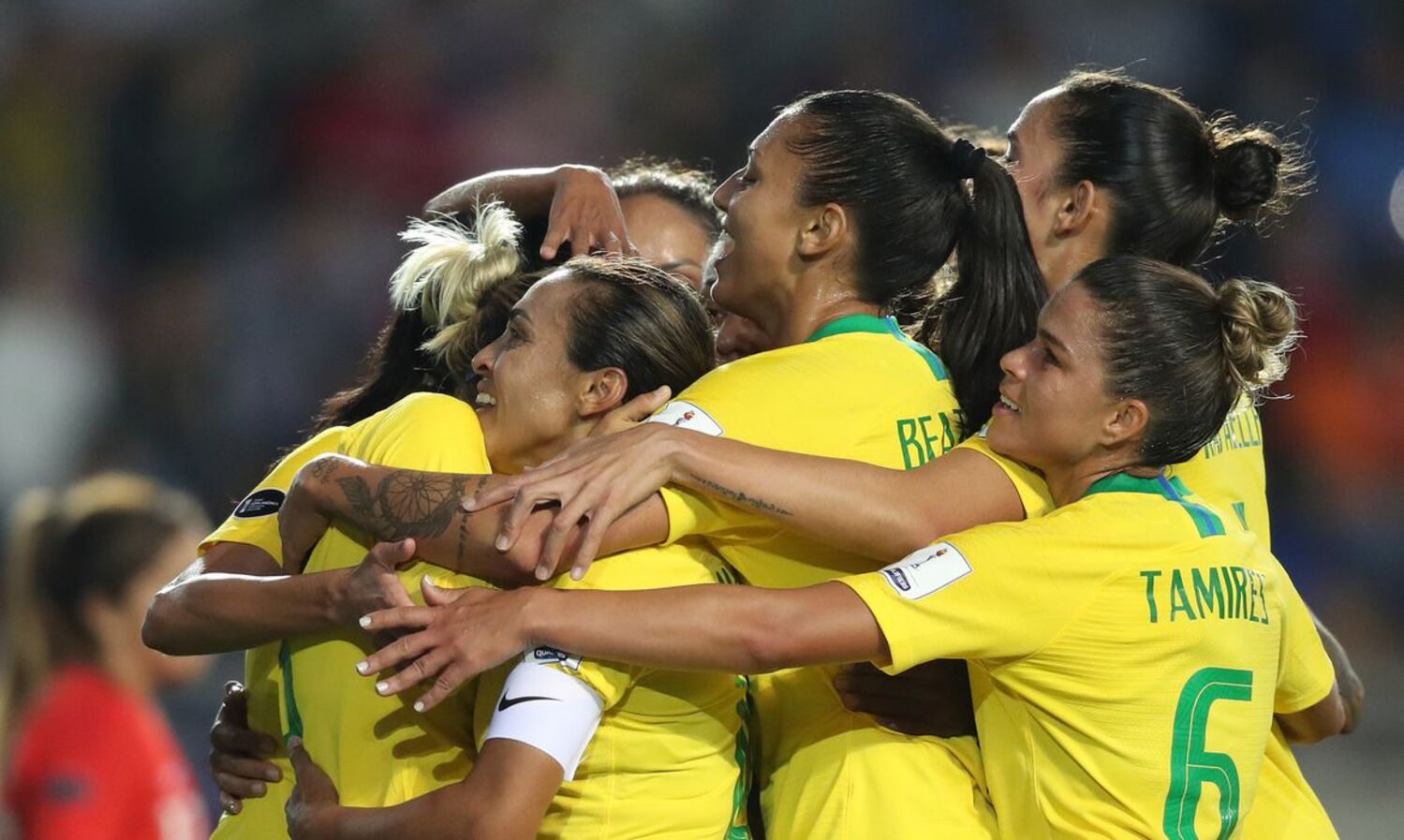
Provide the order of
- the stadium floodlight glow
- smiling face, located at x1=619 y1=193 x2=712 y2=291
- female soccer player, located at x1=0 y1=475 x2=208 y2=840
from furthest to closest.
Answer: the stadium floodlight glow
female soccer player, located at x1=0 y1=475 x2=208 y2=840
smiling face, located at x1=619 y1=193 x2=712 y2=291

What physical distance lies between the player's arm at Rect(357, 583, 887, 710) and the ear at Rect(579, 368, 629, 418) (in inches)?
15.8

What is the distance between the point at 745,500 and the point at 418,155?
6.33 m

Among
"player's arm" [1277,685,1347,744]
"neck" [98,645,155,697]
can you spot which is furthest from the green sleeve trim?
"neck" [98,645,155,697]

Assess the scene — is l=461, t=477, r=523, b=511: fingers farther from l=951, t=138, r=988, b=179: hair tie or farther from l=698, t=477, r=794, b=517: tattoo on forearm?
l=951, t=138, r=988, b=179: hair tie

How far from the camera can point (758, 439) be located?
2.52m

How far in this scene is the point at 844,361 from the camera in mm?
2648

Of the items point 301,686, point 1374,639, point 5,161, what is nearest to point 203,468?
point 5,161

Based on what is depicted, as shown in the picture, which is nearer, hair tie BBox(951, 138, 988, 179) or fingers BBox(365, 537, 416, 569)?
fingers BBox(365, 537, 416, 569)

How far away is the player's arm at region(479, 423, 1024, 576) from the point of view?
92.4 inches

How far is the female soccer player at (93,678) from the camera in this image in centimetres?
459

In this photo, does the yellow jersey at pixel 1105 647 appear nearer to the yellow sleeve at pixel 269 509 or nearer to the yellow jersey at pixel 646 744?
the yellow jersey at pixel 646 744

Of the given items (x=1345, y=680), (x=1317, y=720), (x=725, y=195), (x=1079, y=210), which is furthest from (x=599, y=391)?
(x=1345, y=680)

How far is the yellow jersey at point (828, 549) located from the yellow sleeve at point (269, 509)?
68 centimetres

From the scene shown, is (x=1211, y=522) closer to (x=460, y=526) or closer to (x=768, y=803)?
(x=768, y=803)
